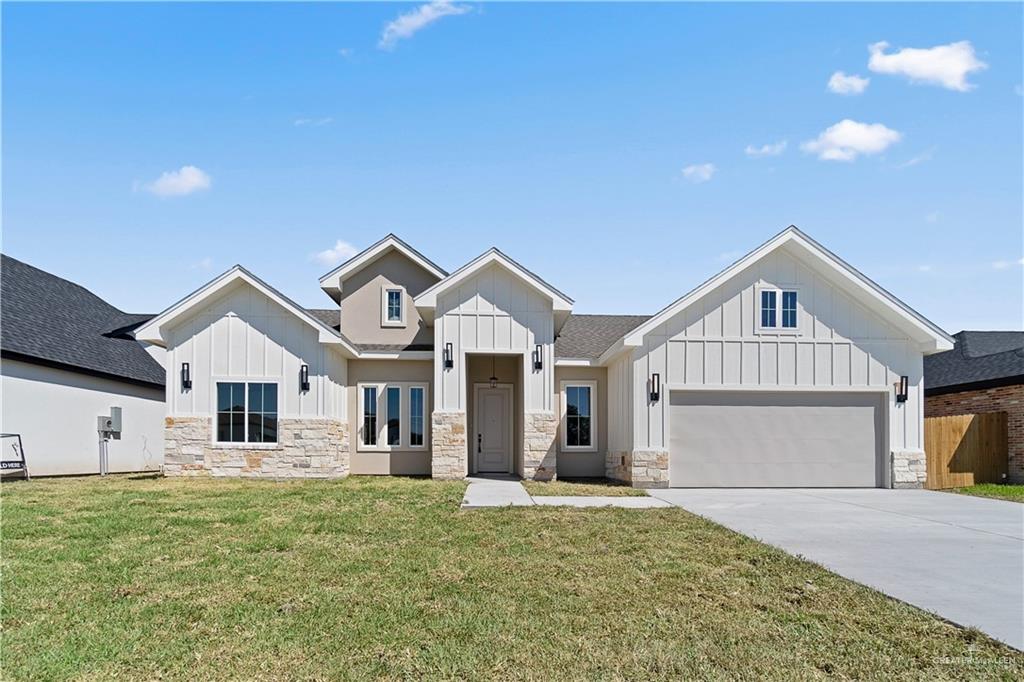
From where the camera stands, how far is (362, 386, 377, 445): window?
18297mm

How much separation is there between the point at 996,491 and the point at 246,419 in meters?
16.9

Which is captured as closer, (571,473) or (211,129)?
(211,129)

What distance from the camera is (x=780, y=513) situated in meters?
11.4

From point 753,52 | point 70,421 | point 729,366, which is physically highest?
point 753,52

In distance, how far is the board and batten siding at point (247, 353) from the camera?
1688 cm

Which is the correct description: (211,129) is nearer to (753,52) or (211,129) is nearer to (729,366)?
(753,52)

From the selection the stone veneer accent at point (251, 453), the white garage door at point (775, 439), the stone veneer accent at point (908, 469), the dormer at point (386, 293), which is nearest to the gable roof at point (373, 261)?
the dormer at point (386, 293)

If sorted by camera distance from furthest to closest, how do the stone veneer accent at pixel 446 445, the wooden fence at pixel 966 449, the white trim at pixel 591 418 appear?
the white trim at pixel 591 418 → the wooden fence at pixel 966 449 → the stone veneer accent at pixel 446 445

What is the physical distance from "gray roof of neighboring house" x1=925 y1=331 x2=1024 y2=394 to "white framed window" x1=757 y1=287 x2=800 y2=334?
22.1 ft

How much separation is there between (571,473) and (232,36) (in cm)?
1212

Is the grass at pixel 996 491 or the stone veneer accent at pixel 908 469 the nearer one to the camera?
the grass at pixel 996 491

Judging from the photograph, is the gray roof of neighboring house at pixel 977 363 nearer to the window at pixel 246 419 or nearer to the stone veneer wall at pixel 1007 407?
the stone veneer wall at pixel 1007 407

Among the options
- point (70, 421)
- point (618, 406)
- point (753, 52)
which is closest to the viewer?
point (753, 52)

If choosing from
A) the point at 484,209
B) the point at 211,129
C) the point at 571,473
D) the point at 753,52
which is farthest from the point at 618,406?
the point at 211,129
